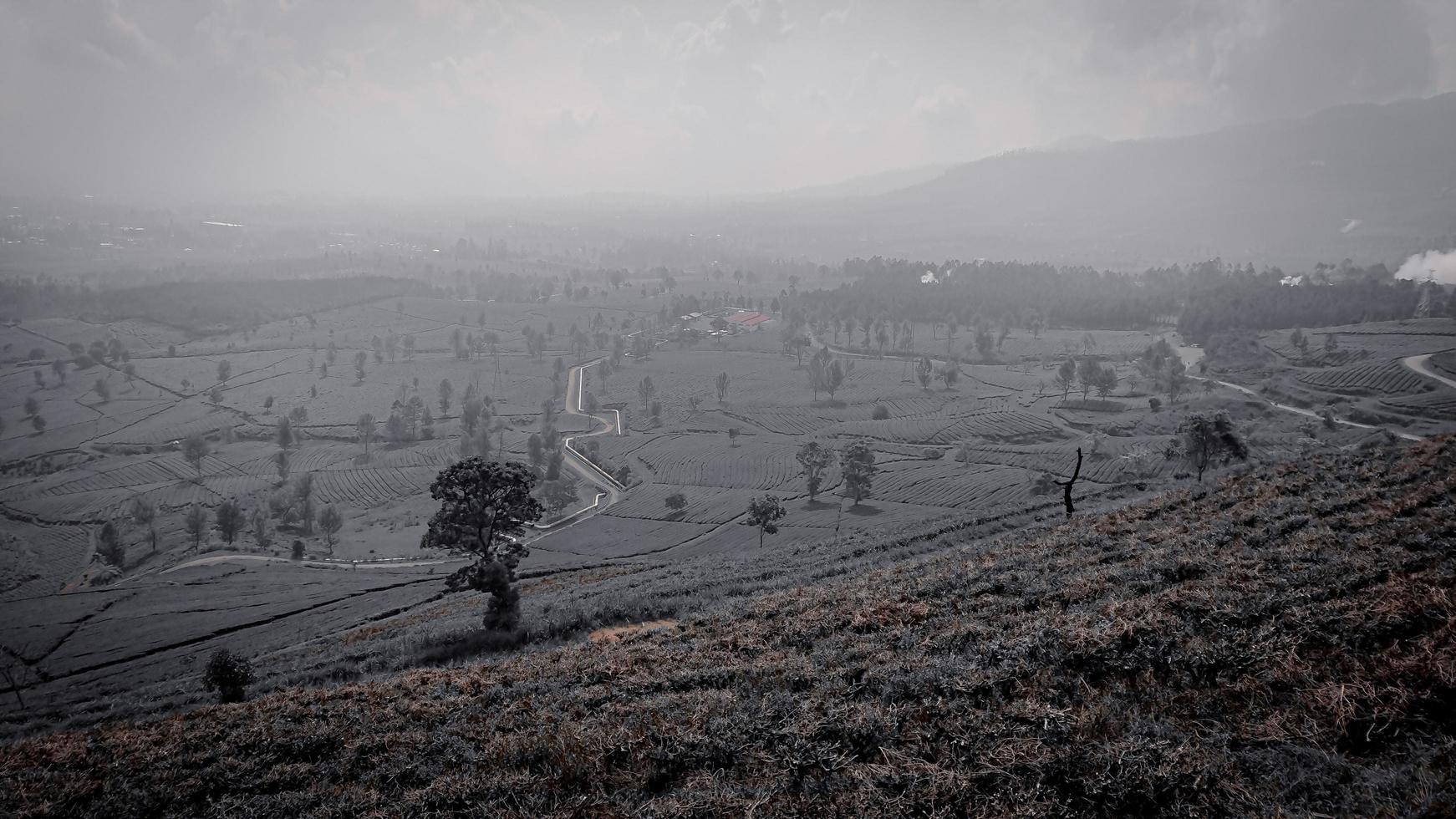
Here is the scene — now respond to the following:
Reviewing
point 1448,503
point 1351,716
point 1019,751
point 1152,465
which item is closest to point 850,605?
point 1019,751

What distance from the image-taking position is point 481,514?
24.2m

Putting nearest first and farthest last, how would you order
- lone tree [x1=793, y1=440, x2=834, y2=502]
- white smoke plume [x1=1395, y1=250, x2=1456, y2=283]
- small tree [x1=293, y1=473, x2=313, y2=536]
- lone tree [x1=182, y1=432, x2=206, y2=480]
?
lone tree [x1=793, y1=440, x2=834, y2=502] < small tree [x1=293, y1=473, x2=313, y2=536] < lone tree [x1=182, y1=432, x2=206, y2=480] < white smoke plume [x1=1395, y1=250, x2=1456, y2=283]

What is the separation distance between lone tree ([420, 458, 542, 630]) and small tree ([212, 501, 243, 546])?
146ft

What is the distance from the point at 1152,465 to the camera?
56.5 meters

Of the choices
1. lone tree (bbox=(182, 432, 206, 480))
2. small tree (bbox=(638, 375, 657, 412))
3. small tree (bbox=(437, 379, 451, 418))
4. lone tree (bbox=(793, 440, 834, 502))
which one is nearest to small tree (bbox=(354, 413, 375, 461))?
small tree (bbox=(437, 379, 451, 418))

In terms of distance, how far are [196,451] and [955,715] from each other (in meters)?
91.9

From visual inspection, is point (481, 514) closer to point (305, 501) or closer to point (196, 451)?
point (305, 501)

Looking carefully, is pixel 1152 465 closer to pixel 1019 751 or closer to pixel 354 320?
pixel 1019 751

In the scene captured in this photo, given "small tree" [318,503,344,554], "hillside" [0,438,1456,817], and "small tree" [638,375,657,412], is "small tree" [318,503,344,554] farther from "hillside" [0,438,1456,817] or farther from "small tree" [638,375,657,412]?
"hillside" [0,438,1456,817]

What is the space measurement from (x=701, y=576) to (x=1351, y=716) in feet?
68.8

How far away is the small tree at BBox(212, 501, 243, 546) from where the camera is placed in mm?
56188

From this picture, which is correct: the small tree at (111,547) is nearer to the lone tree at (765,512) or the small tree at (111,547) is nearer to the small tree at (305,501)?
the small tree at (305,501)

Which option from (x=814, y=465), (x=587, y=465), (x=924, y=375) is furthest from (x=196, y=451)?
(x=924, y=375)

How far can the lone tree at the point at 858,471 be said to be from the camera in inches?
2251
